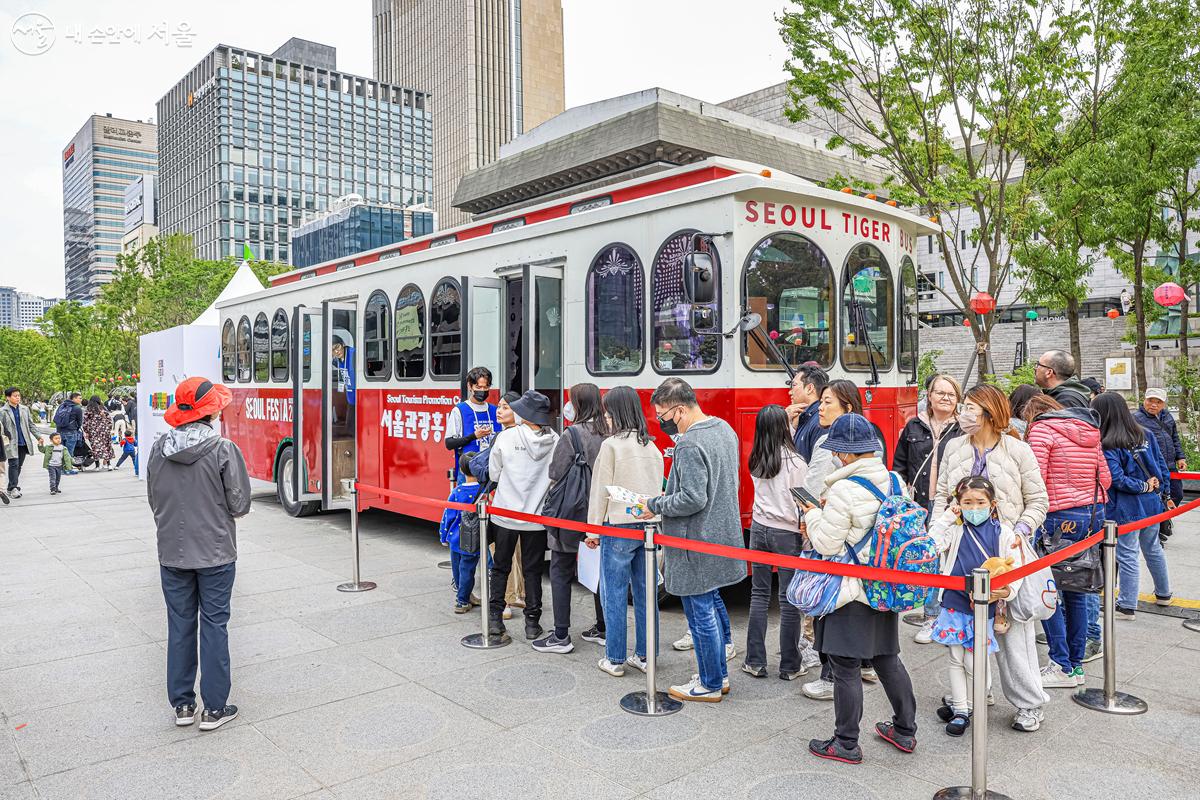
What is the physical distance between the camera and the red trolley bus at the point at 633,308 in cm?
611

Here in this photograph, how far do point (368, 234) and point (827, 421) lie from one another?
288ft

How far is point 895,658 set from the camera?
3.99 meters

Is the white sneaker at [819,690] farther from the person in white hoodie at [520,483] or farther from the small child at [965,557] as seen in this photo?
the person in white hoodie at [520,483]

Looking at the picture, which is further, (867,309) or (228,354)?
(228,354)

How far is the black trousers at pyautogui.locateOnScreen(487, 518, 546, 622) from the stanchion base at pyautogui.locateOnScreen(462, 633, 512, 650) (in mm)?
147

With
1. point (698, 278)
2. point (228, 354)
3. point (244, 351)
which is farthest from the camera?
point (228, 354)

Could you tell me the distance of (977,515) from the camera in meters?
4.18

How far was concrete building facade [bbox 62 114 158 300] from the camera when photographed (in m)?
145

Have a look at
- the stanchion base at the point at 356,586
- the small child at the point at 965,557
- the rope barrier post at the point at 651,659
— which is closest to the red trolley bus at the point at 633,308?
the stanchion base at the point at 356,586

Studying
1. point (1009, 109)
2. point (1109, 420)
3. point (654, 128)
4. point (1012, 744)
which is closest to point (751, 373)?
point (1109, 420)

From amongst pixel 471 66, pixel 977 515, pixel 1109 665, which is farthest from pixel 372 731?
pixel 471 66

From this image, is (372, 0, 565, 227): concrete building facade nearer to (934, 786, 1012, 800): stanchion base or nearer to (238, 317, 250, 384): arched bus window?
(238, 317, 250, 384): arched bus window

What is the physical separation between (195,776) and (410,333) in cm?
573

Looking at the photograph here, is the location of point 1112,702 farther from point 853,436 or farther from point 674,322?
point 674,322
